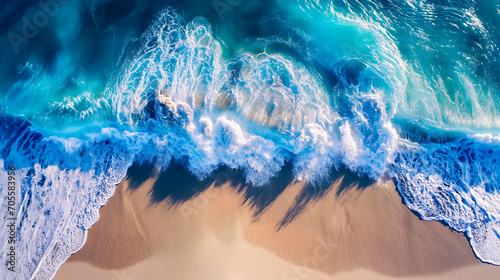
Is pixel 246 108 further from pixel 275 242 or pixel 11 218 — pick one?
pixel 11 218

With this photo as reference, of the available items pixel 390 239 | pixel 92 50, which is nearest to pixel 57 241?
pixel 92 50

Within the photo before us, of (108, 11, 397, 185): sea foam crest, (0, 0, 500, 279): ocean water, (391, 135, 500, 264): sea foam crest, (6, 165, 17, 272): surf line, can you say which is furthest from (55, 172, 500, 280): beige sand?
(6, 165, 17, 272): surf line

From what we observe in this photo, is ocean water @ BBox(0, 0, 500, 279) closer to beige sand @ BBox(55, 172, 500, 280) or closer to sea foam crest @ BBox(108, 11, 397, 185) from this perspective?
sea foam crest @ BBox(108, 11, 397, 185)

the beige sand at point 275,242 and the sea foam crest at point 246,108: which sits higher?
the sea foam crest at point 246,108

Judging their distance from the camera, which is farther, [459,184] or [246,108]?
[246,108]

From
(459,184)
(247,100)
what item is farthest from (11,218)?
(459,184)

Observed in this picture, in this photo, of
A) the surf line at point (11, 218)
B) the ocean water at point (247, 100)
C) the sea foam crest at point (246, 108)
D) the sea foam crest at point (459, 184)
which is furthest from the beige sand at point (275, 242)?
the surf line at point (11, 218)

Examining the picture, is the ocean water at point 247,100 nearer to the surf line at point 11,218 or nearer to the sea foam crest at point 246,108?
the sea foam crest at point 246,108
